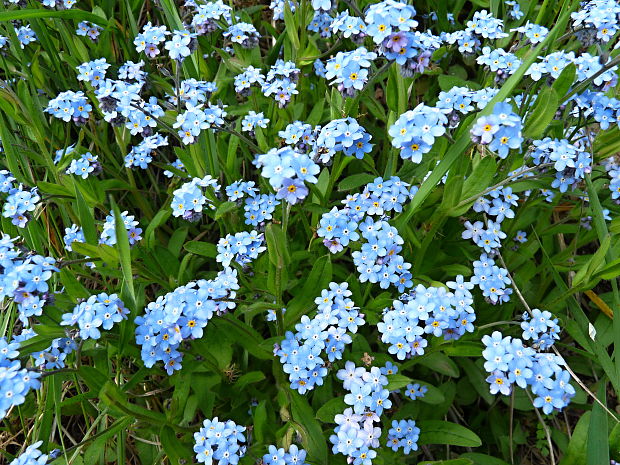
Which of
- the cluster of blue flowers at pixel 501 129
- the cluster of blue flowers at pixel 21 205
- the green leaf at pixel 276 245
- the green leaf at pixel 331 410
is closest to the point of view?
the cluster of blue flowers at pixel 501 129

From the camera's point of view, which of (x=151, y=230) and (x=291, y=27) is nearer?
(x=151, y=230)

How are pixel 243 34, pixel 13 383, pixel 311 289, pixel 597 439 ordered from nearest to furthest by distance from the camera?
pixel 13 383 → pixel 597 439 → pixel 311 289 → pixel 243 34

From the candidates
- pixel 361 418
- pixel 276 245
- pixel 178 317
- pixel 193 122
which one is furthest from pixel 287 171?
pixel 361 418

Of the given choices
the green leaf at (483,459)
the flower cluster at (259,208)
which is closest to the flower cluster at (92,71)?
the flower cluster at (259,208)

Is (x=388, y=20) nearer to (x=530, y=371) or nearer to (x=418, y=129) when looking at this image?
(x=418, y=129)

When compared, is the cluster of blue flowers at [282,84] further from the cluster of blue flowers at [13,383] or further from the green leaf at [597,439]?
the green leaf at [597,439]

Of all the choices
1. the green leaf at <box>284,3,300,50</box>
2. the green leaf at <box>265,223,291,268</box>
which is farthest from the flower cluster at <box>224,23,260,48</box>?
the green leaf at <box>265,223,291,268</box>
